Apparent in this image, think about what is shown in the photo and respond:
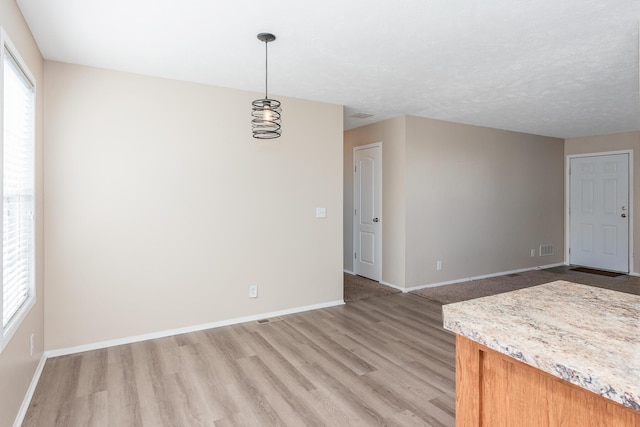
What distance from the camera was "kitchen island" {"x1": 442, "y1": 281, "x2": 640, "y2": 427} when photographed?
864mm

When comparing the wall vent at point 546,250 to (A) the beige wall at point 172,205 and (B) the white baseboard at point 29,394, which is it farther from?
(B) the white baseboard at point 29,394

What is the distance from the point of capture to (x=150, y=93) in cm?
337

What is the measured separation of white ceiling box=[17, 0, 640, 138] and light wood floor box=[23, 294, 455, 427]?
2481mm

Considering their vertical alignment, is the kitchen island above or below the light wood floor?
above

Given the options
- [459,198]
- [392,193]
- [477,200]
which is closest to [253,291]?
[392,193]

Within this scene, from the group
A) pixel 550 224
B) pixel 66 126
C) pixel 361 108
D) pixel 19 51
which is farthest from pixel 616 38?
pixel 550 224

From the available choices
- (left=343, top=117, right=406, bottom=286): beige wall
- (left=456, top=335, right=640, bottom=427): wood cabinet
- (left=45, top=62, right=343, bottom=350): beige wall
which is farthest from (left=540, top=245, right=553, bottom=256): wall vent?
(left=456, top=335, right=640, bottom=427): wood cabinet

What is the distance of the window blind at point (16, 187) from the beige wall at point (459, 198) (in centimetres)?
405

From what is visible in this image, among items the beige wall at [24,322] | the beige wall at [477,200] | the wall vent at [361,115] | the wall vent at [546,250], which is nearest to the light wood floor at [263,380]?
the beige wall at [24,322]

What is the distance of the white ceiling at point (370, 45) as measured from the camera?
7.36ft

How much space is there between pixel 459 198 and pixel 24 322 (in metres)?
5.27

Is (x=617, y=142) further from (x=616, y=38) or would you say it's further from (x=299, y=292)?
(x=299, y=292)

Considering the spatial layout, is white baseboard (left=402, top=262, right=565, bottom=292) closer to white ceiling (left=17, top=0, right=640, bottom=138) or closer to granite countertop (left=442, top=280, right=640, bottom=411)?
white ceiling (left=17, top=0, right=640, bottom=138)

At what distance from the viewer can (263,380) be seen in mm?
2637
